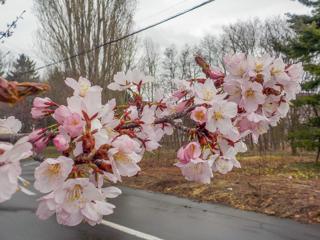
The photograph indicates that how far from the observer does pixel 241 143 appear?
1308 millimetres

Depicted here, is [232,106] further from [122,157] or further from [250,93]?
[122,157]

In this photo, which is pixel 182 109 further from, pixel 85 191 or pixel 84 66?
pixel 84 66

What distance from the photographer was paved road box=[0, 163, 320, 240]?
7223 mm

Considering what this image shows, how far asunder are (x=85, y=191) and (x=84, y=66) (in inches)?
833

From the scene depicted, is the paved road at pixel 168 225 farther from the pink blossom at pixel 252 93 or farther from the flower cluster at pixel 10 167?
the flower cluster at pixel 10 167

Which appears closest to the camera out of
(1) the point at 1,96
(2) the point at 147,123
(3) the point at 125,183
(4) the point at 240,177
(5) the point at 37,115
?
(1) the point at 1,96

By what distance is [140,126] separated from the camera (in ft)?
4.06

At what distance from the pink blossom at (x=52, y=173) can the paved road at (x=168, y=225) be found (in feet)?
20.9

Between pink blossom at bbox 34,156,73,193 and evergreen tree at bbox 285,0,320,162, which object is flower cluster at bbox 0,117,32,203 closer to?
pink blossom at bbox 34,156,73,193

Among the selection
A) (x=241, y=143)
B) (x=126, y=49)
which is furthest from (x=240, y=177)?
(x=241, y=143)

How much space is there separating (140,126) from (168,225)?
6.99 metres

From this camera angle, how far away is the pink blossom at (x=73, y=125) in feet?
3.03

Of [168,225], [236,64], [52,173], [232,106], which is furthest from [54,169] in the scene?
[168,225]

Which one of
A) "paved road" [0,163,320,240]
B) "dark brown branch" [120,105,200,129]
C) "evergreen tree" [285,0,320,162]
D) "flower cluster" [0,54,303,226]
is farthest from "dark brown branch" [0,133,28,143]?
"evergreen tree" [285,0,320,162]
